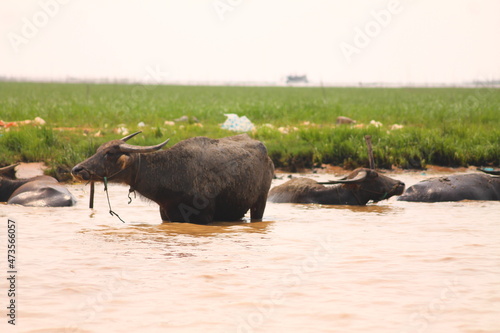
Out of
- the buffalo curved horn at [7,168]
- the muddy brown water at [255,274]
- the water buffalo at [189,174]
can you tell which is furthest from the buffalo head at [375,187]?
the buffalo curved horn at [7,168]

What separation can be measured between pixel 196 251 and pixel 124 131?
1256 centimetres

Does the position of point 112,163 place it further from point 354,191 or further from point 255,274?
point 354,191

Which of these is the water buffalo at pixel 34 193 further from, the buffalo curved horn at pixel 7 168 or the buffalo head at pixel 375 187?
the buffalo head at pixel 375 187

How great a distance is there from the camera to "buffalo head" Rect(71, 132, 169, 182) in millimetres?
7871

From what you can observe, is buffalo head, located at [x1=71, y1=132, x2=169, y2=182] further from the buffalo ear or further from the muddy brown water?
the muddy brown water

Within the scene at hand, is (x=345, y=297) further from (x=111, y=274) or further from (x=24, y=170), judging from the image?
(x=24, y=170)

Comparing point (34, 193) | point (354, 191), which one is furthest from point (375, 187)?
point (34, 193)

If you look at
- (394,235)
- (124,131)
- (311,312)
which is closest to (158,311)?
(311,312)

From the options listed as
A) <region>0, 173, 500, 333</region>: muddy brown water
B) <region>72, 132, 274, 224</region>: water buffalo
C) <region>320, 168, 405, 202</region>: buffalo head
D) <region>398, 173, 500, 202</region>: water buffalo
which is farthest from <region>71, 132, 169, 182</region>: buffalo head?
<region>398, 173, 500, 202</region>: water buffalo

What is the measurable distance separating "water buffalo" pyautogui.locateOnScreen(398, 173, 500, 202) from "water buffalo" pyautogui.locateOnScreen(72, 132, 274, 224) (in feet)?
11.0

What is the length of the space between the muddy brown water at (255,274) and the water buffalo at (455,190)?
67.3 inches

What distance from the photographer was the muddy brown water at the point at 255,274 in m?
4.62

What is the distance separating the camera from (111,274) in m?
5.83

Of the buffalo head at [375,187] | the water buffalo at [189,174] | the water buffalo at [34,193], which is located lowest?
the water buffalo at [34,193]
